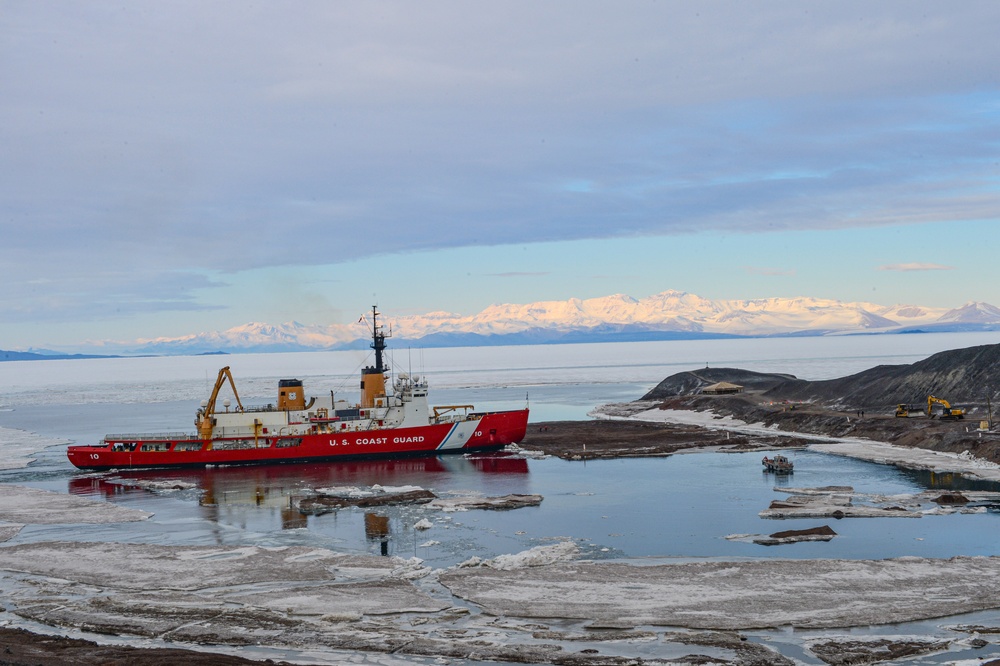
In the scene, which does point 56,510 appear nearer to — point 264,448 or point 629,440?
point 264,448

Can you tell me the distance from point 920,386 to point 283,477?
162 feet

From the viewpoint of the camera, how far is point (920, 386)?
230 feet

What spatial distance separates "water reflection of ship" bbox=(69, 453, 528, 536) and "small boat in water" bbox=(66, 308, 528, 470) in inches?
30.3

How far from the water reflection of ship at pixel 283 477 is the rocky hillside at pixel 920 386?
3252 centimetres

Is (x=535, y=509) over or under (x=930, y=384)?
under

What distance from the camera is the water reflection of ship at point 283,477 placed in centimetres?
4491

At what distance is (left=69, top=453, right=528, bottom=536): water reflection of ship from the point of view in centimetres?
4491

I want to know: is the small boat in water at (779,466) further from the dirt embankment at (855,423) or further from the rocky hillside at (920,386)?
the rocky hillside at (920,386)

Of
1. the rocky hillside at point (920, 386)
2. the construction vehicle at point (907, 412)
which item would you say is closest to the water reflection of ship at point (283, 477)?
the construction vehicle at point (907, 412)

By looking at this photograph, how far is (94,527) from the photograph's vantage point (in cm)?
3697

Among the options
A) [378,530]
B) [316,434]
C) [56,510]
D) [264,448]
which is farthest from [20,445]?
[378,530]

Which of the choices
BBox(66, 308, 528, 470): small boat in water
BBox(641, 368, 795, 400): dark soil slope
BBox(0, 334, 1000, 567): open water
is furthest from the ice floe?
BBox(641, 368, 795, 400): dark soil slope

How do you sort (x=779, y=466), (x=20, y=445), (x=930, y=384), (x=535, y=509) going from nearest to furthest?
1. (x=535, y=509)
2. (x=779, y=466)
3. (x=930, y=384)
4. (x=20, y=445)

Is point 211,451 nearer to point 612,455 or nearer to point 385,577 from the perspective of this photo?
point 612,455
